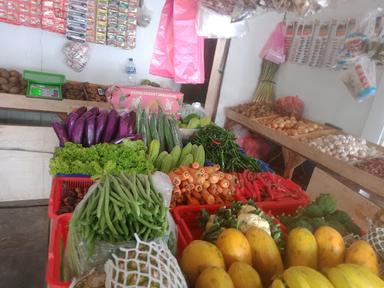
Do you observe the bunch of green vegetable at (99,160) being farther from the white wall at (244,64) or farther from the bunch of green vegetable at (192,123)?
the white wall at (244,64)

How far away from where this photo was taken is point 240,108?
398 cm

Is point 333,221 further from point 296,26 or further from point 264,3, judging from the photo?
point 296,26

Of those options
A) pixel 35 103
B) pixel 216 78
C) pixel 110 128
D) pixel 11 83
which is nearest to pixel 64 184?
pixel 110 128

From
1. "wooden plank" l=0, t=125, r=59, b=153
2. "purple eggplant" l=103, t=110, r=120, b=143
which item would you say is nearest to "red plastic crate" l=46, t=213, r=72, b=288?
"purple eggplant" l=103, t=110, r=120, b=143

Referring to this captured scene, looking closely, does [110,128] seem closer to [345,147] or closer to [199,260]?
[199,260]

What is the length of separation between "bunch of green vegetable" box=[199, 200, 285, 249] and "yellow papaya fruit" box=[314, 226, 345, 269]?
152mm

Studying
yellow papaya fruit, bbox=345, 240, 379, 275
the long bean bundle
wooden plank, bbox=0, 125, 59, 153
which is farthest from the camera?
the long bean bundle

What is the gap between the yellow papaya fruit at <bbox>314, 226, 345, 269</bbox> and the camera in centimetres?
86

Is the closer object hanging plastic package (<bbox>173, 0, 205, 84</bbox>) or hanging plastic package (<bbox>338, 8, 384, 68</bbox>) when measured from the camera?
hanging plastic package (<bbox>338, 8, 384, 68</bbox>)

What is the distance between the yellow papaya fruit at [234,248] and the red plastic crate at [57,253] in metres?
0.47

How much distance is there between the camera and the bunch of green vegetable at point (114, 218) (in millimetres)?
785

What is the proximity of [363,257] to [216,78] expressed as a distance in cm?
340

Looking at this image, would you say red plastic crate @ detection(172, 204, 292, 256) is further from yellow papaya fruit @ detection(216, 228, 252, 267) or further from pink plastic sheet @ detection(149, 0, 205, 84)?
pink plastic sheet @ detection(149, 0, 205, 84)

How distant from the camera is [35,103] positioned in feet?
9.02
